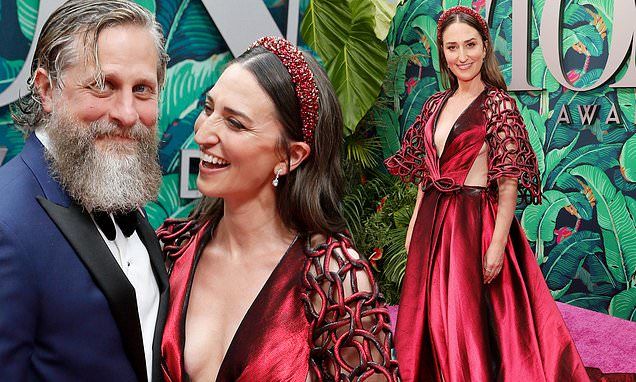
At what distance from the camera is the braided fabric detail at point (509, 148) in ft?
12.2

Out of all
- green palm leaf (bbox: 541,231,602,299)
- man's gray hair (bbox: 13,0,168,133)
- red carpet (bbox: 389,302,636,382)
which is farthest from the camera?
green palm leaf (bbox: 541,231,602,299)

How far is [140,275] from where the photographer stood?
1.84 meters

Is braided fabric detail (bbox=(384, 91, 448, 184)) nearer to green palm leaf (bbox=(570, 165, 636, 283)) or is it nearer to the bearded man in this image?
green palm leaf (bbox=(570, 165, 636, 283))

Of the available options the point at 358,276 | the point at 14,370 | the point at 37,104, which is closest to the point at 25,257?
the point at 14,370

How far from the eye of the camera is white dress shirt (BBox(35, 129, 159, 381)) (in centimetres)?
177

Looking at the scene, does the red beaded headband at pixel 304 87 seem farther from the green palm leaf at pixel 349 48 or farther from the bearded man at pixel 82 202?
the green palm leaf at pixel 349 48

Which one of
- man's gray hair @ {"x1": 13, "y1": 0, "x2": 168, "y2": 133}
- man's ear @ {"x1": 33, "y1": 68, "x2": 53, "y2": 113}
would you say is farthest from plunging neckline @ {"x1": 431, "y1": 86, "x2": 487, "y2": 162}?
man's ear @ {"x1": 33, "y1": 68, "x2": 53, "y2": 113}

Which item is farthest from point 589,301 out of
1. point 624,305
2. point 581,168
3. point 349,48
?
point 349,48

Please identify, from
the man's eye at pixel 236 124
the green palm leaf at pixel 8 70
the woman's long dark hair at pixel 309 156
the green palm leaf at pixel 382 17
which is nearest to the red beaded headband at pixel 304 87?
the woman's long dark hair at pixel 309 156

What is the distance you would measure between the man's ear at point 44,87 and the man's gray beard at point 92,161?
0.03 meters

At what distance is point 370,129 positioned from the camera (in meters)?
6.34

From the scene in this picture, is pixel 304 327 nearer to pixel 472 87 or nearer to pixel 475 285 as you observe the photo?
pixel 475 285

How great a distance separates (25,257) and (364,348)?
0.75 m

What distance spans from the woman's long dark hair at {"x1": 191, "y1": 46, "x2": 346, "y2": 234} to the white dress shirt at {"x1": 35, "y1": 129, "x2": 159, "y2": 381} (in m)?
0.38
